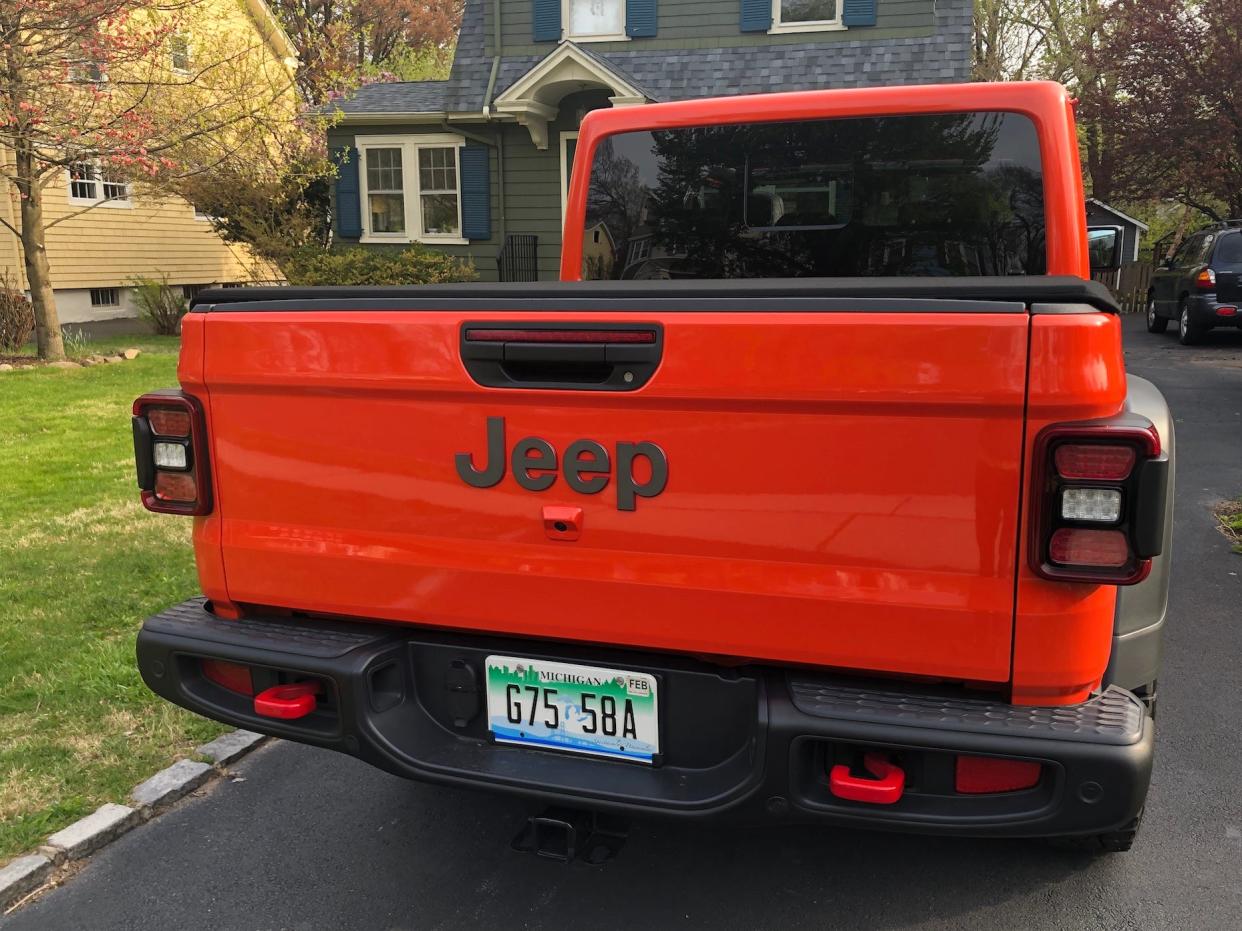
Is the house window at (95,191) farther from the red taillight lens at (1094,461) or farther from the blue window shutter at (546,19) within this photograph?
the red taillight lens at (1094,461)

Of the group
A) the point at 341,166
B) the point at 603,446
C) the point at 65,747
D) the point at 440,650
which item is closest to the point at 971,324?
the point at 603,446

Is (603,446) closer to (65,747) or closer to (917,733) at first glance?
(917,733)

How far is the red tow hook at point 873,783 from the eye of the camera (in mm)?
2066

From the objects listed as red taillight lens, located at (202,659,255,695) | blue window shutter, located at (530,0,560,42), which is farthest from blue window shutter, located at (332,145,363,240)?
red taillight lens, located at (202,659,255,695)

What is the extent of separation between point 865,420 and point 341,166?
1779 cm

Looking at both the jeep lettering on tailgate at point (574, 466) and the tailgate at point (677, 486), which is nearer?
the tailgate at point (677, 486)

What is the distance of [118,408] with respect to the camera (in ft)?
33.0

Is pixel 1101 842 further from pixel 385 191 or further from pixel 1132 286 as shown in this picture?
pixel 1132 286

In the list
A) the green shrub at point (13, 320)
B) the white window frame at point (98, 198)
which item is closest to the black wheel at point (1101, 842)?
the green shrub at point (13, 320)

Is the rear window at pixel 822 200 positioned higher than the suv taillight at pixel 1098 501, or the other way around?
the rear window at pixel 822 200

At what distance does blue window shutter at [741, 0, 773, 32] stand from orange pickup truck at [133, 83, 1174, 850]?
50.0ft

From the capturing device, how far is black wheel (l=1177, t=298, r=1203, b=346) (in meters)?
14.9

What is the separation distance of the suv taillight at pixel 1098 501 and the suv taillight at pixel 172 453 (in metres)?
1.98

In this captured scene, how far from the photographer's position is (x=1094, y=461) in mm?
1914
